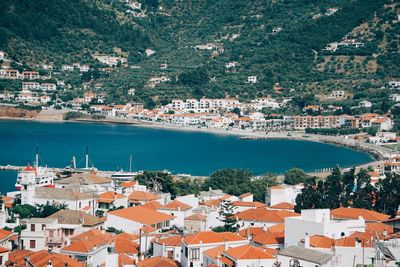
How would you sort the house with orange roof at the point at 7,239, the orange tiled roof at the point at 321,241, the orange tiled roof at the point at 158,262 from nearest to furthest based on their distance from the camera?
the orange tiled roof at the point at 321,241 → the orange tiled roof at the point at 158,262 → the house with orange roof at the point at 7,239

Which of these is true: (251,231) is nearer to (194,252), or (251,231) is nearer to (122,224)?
(194,252)

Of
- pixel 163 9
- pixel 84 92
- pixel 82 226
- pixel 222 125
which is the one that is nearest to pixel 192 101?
pixel 222 125

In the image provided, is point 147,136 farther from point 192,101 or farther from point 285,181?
point 285,181

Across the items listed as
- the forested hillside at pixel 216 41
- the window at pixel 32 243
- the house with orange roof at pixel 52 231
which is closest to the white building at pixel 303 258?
the house with orange roof at pixel 52 231

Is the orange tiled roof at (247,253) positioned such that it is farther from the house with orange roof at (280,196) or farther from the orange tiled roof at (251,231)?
the house with orange roof at (280,196)

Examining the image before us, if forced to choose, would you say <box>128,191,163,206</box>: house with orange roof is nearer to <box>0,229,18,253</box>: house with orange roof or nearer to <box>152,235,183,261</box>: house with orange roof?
<box>0,229,18,253</box>: house with orange roof

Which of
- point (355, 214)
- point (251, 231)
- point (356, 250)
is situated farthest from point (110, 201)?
point (356, 250)
